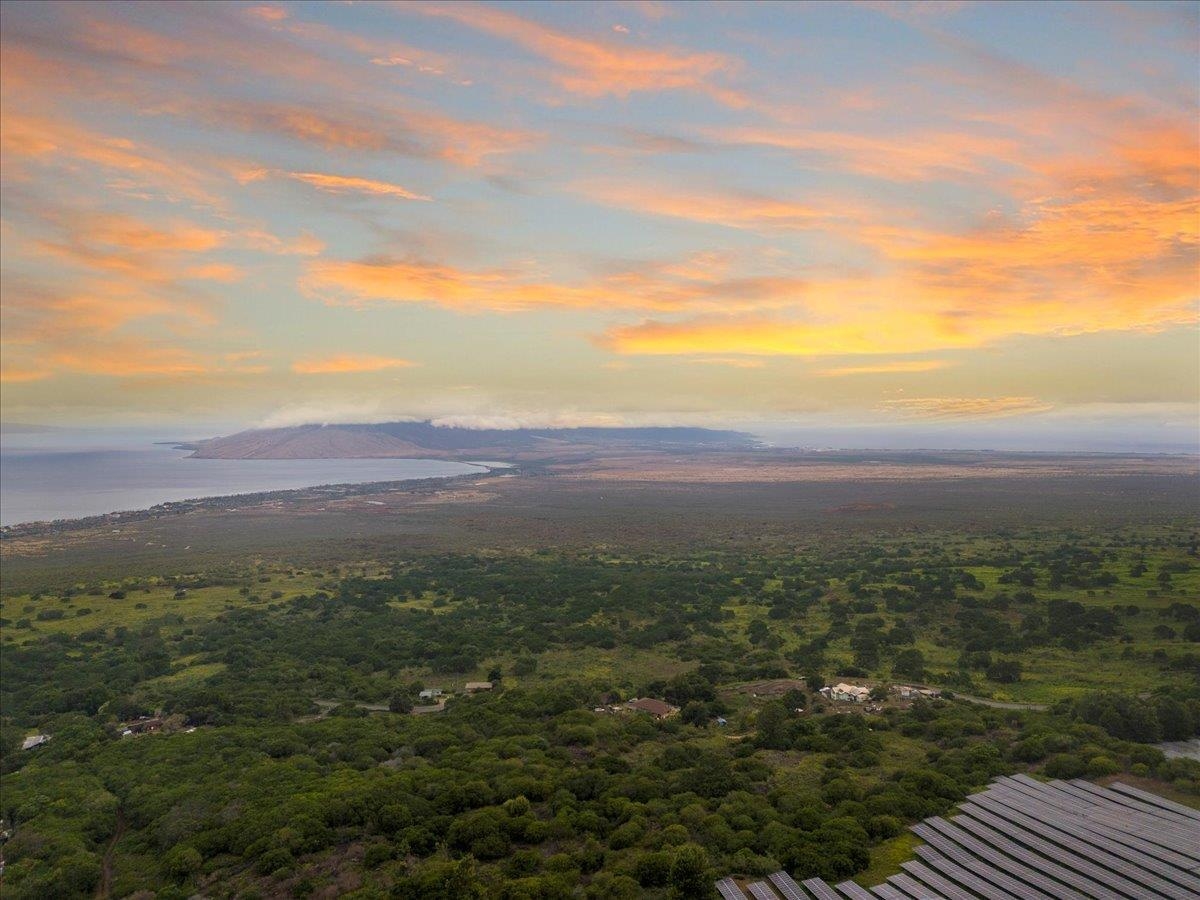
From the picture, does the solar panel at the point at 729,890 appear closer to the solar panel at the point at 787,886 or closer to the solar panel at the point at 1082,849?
the solar panel at the point at 787,886

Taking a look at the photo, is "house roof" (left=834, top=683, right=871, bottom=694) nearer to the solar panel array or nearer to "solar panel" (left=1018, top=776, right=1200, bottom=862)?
"solar panel" (left=1018, top=776, right=1200, bottom=862)

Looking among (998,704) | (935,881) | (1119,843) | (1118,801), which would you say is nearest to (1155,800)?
(1118,801)

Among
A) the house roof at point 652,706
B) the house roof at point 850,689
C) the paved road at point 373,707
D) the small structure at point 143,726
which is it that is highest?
the house roof at point 850,689

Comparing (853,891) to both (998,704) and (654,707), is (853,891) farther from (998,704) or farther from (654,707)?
(998,704)

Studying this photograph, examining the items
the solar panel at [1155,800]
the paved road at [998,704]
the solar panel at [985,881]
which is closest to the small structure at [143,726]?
the solar panel at [985,881]

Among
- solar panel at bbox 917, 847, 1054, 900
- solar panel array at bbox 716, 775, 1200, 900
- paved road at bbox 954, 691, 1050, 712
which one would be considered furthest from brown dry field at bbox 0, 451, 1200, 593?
solar panel at bbox 917, 847, 1054, 900

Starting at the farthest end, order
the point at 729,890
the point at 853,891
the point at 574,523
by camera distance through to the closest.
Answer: the point at 574,523, the point at 729,890, the point at 853,891
